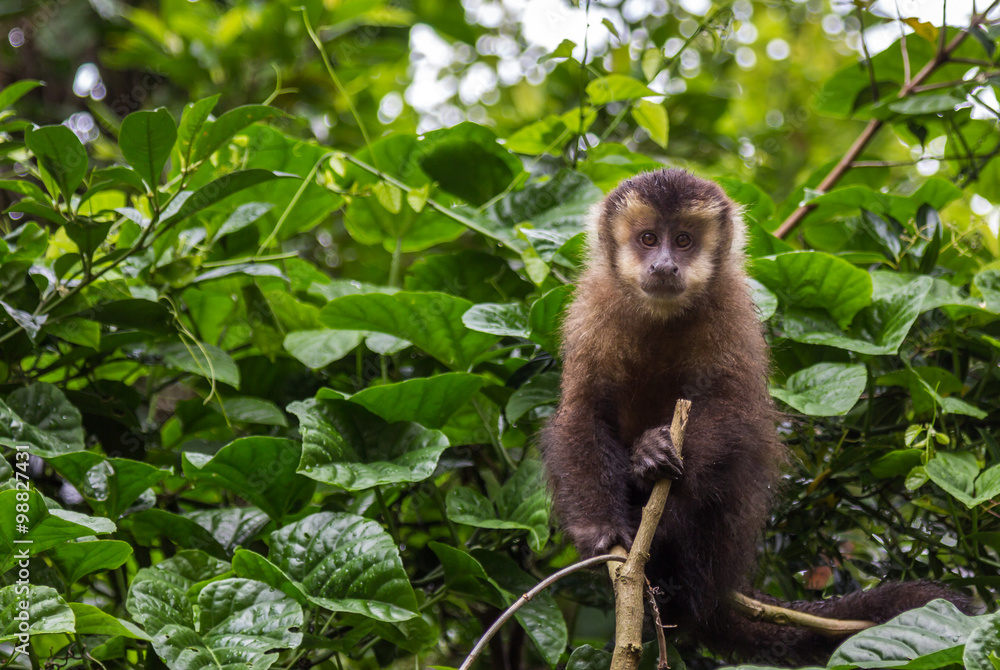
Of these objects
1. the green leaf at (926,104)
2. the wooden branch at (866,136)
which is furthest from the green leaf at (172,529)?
the green leaf at (926,104)

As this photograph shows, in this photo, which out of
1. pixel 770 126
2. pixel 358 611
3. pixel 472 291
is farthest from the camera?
pixel 770 126

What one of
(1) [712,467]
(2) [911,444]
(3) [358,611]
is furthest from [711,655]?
(3) [358,611]

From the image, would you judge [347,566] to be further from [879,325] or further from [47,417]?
[879,325]

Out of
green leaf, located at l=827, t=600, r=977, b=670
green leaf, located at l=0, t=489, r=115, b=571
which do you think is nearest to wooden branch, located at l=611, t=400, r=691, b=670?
green leaf, located at l=827, t=600, r=977, b=670

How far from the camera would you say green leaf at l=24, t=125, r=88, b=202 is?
262 centimetres

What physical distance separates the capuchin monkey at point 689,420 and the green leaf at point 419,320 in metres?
0.38

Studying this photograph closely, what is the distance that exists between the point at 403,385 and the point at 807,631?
5.17ft


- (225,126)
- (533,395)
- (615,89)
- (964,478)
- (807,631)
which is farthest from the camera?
(615,89)

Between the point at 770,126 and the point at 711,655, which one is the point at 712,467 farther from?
the point at 770,126

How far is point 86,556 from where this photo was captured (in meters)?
2.32

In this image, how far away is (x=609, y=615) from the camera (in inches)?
129

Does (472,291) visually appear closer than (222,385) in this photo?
A: No

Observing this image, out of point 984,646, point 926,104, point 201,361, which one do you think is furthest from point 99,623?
point 926,104

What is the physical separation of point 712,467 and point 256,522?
154 centimetres
